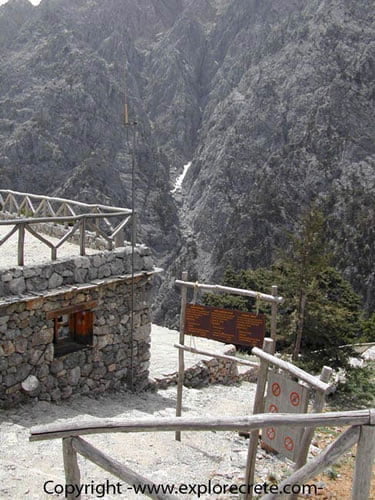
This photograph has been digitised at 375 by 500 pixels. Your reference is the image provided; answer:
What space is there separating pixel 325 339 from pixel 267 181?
198 ft

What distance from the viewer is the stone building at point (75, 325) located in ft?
26.5

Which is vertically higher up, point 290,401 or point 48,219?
point 48,219

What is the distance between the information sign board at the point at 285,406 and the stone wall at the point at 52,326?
172 inches

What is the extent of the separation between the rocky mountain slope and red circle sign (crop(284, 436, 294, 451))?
175ft

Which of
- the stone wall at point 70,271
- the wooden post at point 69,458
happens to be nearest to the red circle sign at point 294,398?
the wooden post at point 69,458

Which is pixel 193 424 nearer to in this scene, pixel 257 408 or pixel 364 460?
pixel 364 460

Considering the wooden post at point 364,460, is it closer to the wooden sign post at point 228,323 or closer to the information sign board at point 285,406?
the information sign board at point 285,406

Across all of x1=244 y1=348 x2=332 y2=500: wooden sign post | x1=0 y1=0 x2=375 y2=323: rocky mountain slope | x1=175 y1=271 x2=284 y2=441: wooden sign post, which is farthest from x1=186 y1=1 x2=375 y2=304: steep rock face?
x1=244 y1=348 x2=332 y2=500: wooden sign post

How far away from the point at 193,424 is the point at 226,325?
385 centimetres

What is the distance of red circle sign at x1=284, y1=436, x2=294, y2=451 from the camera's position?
16.5ft

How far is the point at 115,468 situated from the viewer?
3.59m

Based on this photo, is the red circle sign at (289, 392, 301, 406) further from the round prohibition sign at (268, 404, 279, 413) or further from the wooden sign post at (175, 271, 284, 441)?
the wooden sign post at (175, 271, 284, 441)

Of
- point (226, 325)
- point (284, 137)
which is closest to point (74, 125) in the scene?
point (284, 137)

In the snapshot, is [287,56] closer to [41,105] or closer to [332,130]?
[332,130]
